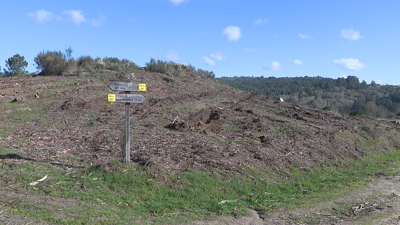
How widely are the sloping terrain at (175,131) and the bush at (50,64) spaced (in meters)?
3.60

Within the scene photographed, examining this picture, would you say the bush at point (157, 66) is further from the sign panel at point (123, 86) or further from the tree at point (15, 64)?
the sign panel at point (123, 86)

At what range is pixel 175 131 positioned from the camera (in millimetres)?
11711

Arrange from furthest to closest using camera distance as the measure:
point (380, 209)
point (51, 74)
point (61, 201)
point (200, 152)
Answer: point (51, 74), point (200, 152), point (380, 209), point (61, 201)

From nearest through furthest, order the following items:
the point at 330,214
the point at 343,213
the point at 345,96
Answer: the point at 330,214 → the point at 343,213 → the point at 345,96

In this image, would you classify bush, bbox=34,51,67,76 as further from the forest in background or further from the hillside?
the forest in background

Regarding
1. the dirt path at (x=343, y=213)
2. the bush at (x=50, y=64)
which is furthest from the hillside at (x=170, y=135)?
the bush at (x=50, y=64)

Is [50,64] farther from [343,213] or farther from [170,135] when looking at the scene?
[343,213]

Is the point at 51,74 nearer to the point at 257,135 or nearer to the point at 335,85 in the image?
the point at 257,135

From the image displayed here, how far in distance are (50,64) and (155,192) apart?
20424mm

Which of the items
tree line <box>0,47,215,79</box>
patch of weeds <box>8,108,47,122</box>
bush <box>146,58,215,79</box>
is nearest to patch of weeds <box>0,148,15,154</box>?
patch of weeds <box>8,108,47,122</box>

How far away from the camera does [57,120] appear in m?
12.8

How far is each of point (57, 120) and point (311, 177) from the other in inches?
370

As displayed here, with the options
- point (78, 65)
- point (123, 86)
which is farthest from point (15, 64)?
point (123, 86)

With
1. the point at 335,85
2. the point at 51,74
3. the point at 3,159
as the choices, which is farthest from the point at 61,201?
the point at 335,85
